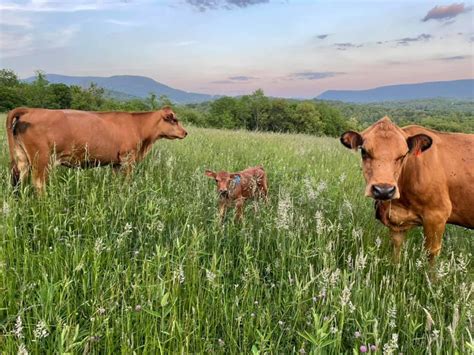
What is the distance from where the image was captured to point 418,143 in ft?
14.5

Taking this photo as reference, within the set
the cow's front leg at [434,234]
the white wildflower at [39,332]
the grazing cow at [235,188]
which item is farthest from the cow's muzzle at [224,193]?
the white wildflower at [39,332]

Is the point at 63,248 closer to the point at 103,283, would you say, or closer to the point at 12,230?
the point at 12,230

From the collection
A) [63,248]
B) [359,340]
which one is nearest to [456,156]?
[359,340]

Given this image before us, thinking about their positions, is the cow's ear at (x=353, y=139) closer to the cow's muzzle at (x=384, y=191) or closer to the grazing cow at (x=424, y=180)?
the grazing cow at (x=424, y=180)

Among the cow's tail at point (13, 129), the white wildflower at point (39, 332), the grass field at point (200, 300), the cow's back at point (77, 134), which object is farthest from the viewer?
the cow's back at point (77, 134)

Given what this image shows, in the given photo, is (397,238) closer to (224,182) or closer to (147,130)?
(224,182)

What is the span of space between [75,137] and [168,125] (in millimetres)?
2637

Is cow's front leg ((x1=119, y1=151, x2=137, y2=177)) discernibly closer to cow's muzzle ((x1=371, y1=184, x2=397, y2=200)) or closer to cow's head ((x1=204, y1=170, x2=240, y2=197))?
cow's head ((x1=204, y1=170, x2=240, y2=197))

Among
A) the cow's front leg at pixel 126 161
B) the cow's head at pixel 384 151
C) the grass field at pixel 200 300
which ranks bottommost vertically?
the grass field at pixel 200 300

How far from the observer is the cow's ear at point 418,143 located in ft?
14.4

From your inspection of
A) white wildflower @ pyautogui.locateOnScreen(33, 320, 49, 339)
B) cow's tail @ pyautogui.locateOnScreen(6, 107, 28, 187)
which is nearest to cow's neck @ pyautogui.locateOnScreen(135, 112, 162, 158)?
cow's tail @ pyautogui.locateOnScreen(6, 107, 28, 187)

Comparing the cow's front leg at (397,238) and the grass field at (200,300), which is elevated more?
the grass field at (200,300)

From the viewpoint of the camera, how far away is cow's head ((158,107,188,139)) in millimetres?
9016

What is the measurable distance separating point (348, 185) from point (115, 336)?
5803 millimetres
